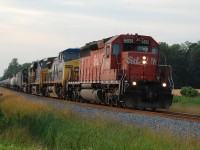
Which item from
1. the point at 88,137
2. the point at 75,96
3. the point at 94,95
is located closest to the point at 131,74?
the point at 94,95

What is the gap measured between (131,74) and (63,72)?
40.4 feet

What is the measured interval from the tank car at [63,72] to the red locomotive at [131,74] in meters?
7.15

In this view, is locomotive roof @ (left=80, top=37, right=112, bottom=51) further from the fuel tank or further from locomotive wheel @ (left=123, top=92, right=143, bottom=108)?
locomotive wheel @ (left=123, top=92, right=143, bottom=108)

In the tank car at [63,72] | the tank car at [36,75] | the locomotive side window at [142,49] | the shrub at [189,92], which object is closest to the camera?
the locomotive side window at [142,49]

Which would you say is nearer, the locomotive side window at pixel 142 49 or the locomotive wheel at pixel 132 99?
the locomotive wheel at pixel 132 99

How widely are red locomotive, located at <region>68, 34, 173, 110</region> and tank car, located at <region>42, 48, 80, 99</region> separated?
7.15m

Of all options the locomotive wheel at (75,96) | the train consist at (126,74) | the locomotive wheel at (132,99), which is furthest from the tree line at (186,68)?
the locomotive wheel at (132,99)

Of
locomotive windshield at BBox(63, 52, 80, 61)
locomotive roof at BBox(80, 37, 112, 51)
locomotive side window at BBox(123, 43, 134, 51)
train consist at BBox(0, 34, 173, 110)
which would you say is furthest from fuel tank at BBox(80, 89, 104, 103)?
locomotive windshield at BBox(63, 52, 80, 61)

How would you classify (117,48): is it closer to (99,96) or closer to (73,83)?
(99,96)

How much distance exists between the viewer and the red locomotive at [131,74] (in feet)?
62.8

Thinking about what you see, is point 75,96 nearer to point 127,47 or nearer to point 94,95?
point 94,95

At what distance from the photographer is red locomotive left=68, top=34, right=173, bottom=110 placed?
1916 cm

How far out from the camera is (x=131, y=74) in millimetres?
19875

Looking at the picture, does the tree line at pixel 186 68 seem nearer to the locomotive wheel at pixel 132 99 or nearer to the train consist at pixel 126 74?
the train consist at pixel 126 74
